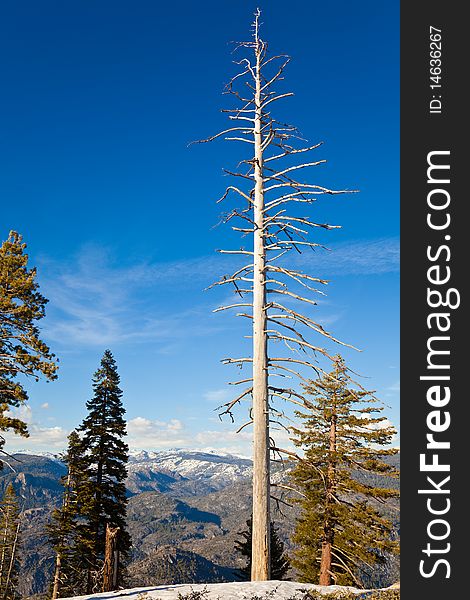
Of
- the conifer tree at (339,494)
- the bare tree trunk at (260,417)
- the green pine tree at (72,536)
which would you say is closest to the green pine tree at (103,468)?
the green pine tree at (72,536)

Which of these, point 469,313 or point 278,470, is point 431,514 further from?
point 278,470

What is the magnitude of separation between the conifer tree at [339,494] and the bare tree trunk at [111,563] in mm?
12365

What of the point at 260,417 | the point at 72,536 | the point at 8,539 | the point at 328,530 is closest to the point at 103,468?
the point at 72,536

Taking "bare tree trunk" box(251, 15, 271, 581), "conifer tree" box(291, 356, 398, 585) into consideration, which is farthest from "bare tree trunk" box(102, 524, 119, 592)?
"conifer tree" box(291, 356, 398, 585)

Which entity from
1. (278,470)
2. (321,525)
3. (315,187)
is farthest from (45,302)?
(321,525)

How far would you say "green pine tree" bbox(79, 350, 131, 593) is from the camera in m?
27.3

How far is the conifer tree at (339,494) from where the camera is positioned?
24.0 m

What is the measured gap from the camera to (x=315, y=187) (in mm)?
11898

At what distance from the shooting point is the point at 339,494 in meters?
27.1

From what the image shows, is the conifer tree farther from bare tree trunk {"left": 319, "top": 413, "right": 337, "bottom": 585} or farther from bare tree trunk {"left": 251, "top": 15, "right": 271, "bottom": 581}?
bare tree trunk {"left": 251, "top": 15, "right": 271, "bottom": 581}

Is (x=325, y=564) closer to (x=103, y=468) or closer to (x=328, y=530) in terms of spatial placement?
(x=328, y=530)

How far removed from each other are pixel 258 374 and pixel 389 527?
682 inches

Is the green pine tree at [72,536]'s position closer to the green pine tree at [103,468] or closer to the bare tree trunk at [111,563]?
the green pine tree at [103,468]

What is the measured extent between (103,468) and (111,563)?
16384 mm
